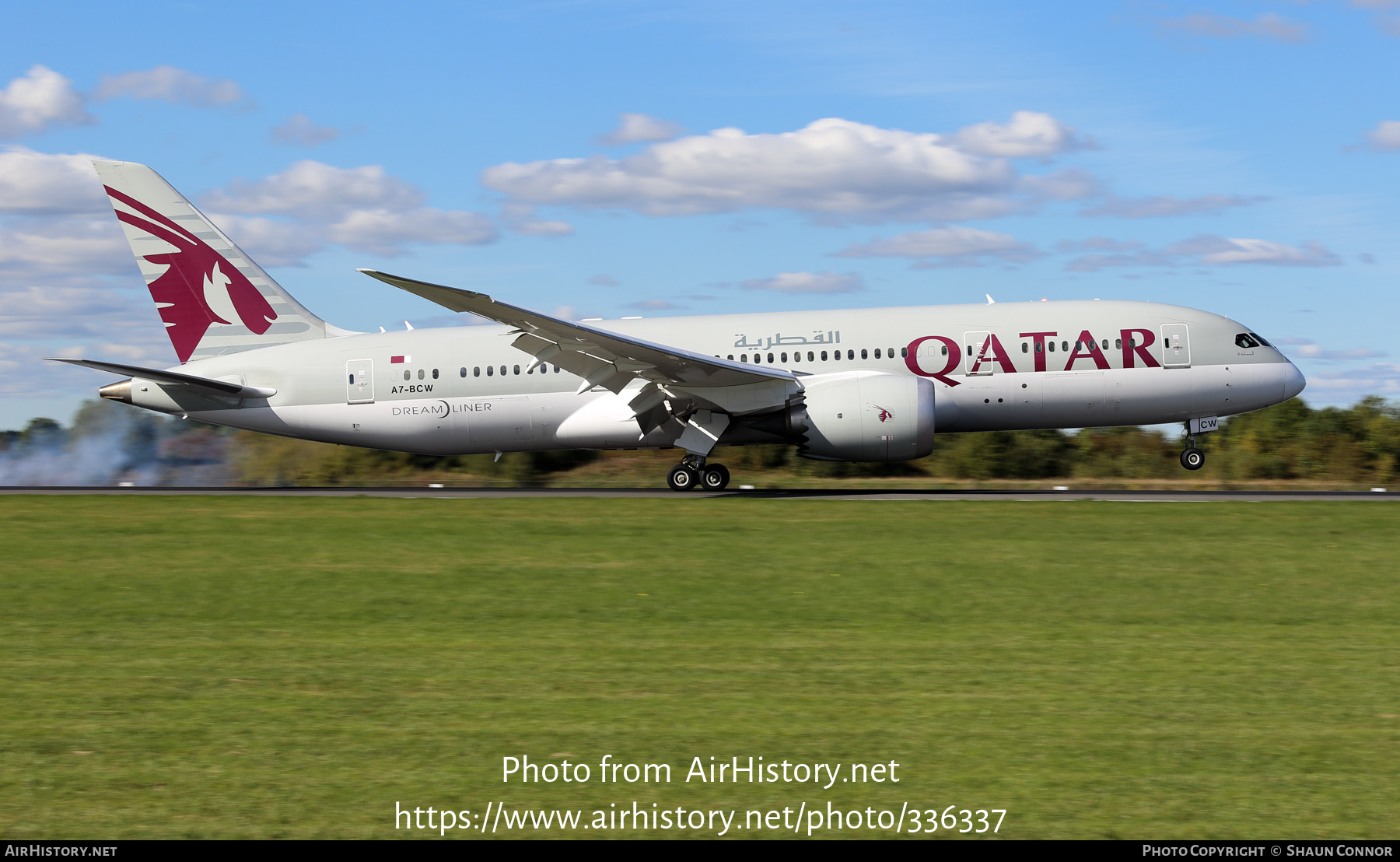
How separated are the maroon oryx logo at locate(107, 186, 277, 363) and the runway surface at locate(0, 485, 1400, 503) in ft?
13.2

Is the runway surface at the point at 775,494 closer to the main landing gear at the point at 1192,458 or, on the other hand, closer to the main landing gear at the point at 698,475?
the main landing gear at the point at 698,475

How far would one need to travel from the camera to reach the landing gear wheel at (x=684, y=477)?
26547 mm

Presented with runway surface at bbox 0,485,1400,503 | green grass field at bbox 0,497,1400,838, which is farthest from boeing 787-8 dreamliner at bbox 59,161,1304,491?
green grass field at bbox 0,497,1400,838

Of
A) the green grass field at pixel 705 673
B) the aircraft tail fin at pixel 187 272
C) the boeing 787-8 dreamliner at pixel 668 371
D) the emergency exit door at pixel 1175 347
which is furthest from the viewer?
the aircraft tail fin at pixel 187 272

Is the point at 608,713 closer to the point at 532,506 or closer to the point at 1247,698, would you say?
the point at 1247,698

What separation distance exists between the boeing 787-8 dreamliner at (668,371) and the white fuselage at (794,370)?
0.04 meters

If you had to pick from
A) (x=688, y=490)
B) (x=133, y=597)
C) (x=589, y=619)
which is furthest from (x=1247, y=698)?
(x=688, y=490)

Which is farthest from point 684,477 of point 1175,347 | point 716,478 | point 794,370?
point 1175,347

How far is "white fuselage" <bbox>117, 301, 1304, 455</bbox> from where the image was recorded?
25766 millimetres

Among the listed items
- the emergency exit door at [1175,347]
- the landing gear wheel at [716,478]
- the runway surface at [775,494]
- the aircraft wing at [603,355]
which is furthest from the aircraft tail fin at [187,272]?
the emergency exit door at [1175,347]

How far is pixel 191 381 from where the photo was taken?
27.4 meters

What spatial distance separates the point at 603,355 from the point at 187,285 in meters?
11.2

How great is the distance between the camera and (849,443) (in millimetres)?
24406
